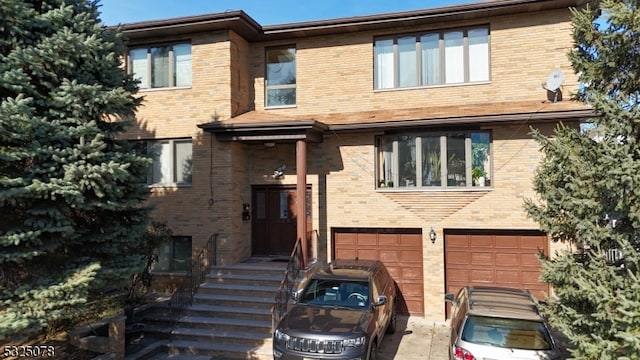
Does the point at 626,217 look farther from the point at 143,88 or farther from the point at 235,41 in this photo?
the point at 143,88

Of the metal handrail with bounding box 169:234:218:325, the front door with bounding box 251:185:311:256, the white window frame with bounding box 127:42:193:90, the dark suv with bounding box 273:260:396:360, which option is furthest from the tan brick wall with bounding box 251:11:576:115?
the dark suv with bounding box 273:260:396:360

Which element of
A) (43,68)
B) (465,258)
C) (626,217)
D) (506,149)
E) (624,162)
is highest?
(43,68)

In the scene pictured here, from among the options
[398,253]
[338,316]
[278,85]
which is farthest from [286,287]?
[278,85]

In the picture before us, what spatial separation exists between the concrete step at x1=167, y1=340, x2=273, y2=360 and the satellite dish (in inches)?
359

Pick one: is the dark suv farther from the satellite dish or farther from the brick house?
the satellite dish

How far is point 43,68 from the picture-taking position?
630 cm

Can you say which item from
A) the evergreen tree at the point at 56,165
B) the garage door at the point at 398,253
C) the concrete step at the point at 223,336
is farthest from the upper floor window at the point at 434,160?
the evergreen tree at the point at 56,165

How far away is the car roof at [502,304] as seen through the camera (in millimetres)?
6372

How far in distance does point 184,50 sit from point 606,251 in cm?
1144

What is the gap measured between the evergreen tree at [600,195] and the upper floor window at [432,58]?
5.48 m

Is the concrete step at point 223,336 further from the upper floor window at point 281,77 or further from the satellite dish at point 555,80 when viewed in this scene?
the satellite dish at point 555,80

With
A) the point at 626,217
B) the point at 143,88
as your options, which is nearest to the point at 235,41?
the point at 143,88

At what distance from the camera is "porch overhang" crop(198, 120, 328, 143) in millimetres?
10406

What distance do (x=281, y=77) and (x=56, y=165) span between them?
7591 millimetres
